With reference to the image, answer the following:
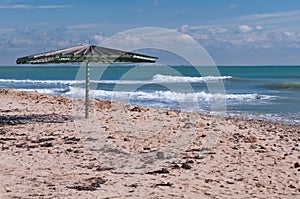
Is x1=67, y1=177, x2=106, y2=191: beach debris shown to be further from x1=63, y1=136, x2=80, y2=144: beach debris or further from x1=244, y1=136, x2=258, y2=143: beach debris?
x1=244, y1=136, x2=258, y2=143: beach debris

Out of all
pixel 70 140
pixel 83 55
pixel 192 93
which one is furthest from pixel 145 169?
pixel 192 93

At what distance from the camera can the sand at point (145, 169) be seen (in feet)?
18.2

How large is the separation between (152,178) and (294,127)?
703 centimetres

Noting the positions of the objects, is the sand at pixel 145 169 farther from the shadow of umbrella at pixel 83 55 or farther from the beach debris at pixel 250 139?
the shadow of umbrella at pixel 83 55

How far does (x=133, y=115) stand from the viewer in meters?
12.1

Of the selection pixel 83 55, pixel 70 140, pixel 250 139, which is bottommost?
pixel 70 140

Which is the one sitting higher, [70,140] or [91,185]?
[70,140]

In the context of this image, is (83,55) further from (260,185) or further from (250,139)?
(260,185)

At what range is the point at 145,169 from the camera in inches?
257

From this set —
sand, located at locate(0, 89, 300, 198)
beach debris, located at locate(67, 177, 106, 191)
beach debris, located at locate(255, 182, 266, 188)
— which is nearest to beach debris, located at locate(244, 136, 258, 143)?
sand, located at locate(0, 89, 300, 198)

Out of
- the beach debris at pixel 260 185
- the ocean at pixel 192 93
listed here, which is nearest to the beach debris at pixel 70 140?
the beach debris at pixel 260 185

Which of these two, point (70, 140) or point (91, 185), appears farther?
point (70, 140)

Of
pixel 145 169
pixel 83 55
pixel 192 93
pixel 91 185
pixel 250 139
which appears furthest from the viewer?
pixel 192 93

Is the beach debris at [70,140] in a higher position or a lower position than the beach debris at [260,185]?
higher
